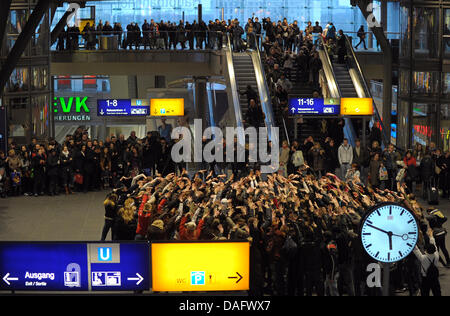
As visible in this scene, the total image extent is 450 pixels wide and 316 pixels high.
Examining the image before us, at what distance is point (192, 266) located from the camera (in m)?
11.8

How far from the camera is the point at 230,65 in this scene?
30.6 metres

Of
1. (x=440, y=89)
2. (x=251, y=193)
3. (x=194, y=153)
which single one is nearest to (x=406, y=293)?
(x=251, y=193)

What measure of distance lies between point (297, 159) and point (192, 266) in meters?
12.9

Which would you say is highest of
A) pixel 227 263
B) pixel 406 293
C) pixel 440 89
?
pixel 440 89

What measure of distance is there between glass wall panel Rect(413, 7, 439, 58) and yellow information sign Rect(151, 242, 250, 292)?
1927 centimetres

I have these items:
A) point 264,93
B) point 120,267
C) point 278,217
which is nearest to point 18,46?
point 264,93

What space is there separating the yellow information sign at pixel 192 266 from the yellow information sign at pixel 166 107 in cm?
1414

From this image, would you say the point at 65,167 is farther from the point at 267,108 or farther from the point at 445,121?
the point at 445,121

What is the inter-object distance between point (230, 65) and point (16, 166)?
958 centimetres
